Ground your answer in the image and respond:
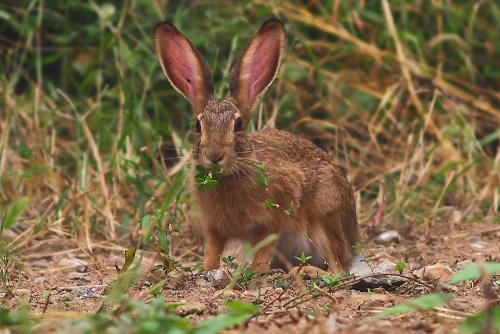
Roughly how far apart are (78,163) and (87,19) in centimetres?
175

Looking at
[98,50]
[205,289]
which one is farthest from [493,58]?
[205,289]

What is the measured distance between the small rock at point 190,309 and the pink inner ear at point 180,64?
5.22 ft

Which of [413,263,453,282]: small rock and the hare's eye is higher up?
the hare's eye

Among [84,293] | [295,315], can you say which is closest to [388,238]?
[84,293]

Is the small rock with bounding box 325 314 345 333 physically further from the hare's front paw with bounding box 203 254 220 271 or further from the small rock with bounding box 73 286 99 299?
the hare's front paw with bounding box 203 254 220 271

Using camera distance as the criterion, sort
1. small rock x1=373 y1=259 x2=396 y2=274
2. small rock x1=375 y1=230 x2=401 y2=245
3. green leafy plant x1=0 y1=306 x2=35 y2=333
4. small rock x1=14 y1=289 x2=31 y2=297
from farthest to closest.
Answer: small rock x1=375 y1=230 x2=401 y2=245
small rock x1=373 y1=259 x2=396 y2=274
small rock x1=14 y1=289 x2=31 y2=297
green leafy plant x1=0 y1=306 x2=35 y2=333

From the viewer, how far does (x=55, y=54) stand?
7043mm

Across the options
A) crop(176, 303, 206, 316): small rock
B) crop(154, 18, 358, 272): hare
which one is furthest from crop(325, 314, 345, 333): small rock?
crop(154, 18, 358, 272): hare

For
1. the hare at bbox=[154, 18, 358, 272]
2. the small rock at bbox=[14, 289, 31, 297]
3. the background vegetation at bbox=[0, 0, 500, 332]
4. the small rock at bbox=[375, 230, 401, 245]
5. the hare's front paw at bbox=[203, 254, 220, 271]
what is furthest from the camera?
the background vegetation at bbox=[0, 0, 500, 332]

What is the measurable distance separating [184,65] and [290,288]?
4.52 feet

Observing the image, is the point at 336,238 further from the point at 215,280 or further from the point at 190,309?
the point at 190,309

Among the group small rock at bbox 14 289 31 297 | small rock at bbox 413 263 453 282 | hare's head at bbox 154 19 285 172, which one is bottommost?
small rock at bbox 14 289 31 297

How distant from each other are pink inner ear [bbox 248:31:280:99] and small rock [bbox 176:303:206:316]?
1655 mm

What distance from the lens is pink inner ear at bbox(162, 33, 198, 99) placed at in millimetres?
4949
